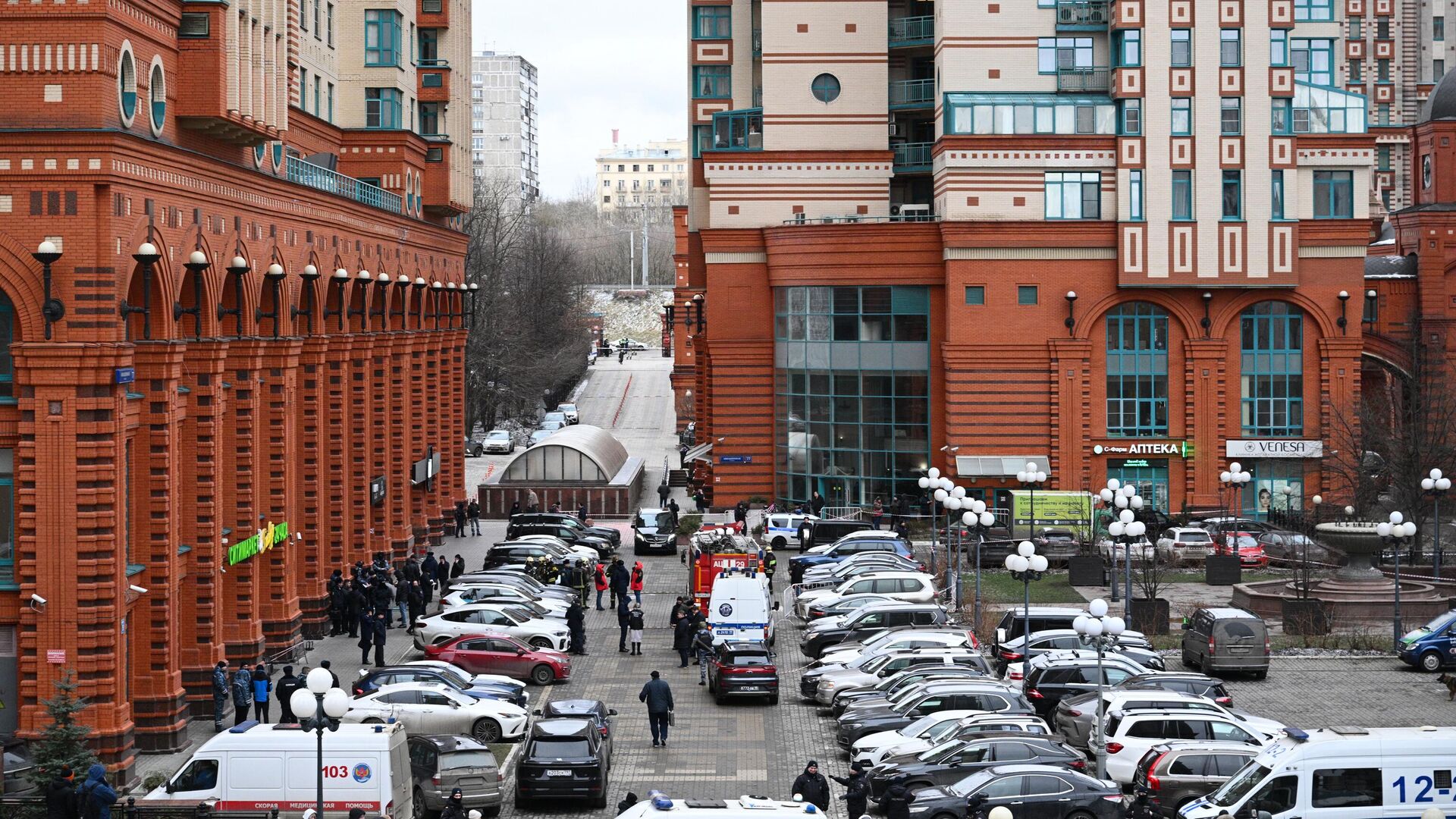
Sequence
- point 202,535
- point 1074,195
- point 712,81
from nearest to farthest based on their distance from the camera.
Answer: point 202,535, point 1074,195, point 712,81

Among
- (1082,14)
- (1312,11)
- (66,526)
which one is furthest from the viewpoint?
(1312,11)

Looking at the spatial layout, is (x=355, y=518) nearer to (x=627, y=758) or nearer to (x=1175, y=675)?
(x=627, y=758)

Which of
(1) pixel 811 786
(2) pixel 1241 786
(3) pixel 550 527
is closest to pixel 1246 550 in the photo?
(3) pixel 550 527

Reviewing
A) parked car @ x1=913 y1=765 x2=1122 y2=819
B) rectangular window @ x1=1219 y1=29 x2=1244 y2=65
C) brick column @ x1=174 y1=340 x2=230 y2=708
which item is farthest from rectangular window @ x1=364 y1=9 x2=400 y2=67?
parked car @ x1=913 y1=765 x2=1122 y2=819

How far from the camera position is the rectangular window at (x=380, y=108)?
59.2 m

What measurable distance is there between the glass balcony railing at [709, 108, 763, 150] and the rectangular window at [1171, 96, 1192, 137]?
16369 mm

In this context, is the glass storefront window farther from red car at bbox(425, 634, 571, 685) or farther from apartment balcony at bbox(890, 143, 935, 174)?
red car at bbox(425, 634, 571, 685)

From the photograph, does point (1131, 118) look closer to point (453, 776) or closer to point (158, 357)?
point (158, 357)

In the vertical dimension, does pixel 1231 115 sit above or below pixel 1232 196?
above

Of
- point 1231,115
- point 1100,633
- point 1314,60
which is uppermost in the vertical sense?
point 1314,60

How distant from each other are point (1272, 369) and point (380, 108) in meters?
32.9

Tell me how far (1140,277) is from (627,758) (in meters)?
37.3

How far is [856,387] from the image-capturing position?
68250 millimetres

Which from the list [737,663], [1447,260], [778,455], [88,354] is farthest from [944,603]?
[1447,260]
